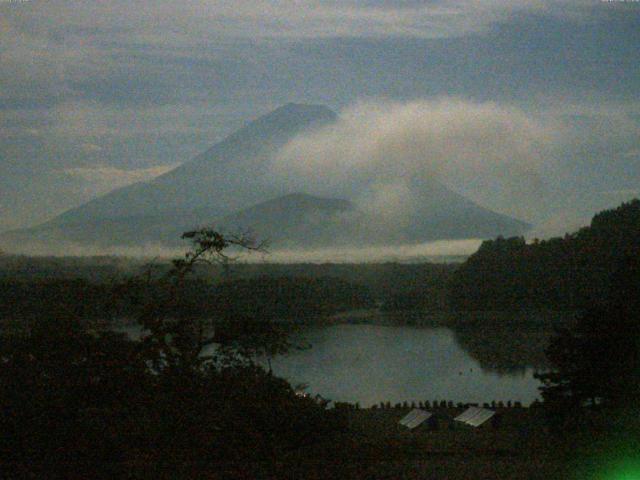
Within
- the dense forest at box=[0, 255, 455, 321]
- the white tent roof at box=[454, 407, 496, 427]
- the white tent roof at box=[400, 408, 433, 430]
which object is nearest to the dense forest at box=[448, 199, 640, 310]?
the dense forest at box=[0, 255, 455, 321]

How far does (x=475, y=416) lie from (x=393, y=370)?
10545mm

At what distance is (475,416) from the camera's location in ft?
48.4

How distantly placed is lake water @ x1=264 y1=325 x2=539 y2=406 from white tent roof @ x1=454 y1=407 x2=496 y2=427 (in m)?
3.35

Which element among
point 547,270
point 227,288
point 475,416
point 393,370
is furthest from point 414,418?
A: point 547,270

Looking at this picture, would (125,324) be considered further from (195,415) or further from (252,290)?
(252,290)

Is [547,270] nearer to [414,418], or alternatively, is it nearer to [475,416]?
[475,416]

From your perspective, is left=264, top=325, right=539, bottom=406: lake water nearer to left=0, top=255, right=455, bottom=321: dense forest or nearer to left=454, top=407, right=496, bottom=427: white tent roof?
left=0, top=255, right=455, bottom=321: dense forest

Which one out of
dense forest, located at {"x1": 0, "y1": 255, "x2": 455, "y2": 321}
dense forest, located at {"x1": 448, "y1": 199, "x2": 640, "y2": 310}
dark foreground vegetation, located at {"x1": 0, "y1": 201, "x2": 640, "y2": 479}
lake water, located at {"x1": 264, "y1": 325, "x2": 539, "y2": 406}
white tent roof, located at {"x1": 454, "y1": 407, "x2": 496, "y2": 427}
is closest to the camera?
dark foreground vegetation, located at {"x1": 0, "y1": 201, "x2": 640, "y2": 479}

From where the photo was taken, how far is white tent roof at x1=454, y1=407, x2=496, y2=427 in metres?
14.1

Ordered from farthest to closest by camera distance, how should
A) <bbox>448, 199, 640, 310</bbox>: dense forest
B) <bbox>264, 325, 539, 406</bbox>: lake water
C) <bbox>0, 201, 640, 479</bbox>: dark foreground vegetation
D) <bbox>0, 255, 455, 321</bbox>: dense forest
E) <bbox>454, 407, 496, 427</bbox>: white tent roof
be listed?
1. <bbox>448, 199, 640, 310</bbox>: dense forest
2. <bbox>264, 325, 539, 406</bbox>: lake water
3. <bbox>454, 407, 496, 427</bbox>: white tent roof
4. <bbox>0, 255, 455, 321</bbox>: dense forest
5. <bbox>0, 201, 640, 479</bbox>: dark foreground vegetation

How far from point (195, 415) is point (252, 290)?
47.7ft

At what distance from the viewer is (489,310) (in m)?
34.2

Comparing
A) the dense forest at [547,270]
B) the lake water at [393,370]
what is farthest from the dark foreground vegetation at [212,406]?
the dense forest at [547,270]

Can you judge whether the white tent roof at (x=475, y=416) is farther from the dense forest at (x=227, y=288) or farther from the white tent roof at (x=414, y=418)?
the dense forest at (x=227, y=288)
